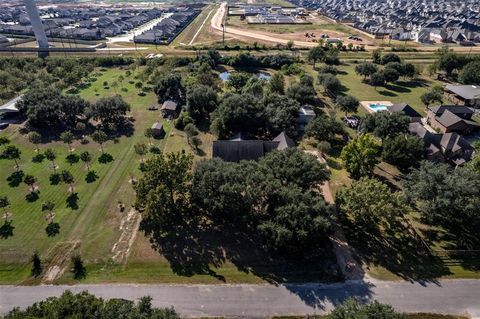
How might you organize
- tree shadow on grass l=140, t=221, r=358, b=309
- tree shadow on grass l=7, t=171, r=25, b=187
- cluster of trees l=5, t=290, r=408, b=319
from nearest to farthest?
cluster of trees l=5, t=290, r=408, b=319
tree shadow on grass l=140, t=221, r=358, b=309
tree shadow on grass l=7, t=171, r=25, b=187

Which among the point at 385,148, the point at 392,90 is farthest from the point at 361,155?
the point at 392,90

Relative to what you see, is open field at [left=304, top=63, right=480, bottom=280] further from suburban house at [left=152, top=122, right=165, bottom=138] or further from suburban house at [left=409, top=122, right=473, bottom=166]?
suburban house at [left=152, top=122, right=165, bottom=138]

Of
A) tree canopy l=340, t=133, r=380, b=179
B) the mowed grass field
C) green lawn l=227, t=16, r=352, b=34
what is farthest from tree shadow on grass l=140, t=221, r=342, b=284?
green lawn l=227, t=16, r=352, b=34

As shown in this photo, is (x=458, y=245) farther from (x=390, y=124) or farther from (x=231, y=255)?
(x=231, y=255)

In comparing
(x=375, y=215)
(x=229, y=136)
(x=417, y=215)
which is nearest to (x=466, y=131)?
(x=417, y=215)

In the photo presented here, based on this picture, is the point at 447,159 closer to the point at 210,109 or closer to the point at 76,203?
the point at 210,109

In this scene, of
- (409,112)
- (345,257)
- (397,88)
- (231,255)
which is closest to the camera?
(345,257)
